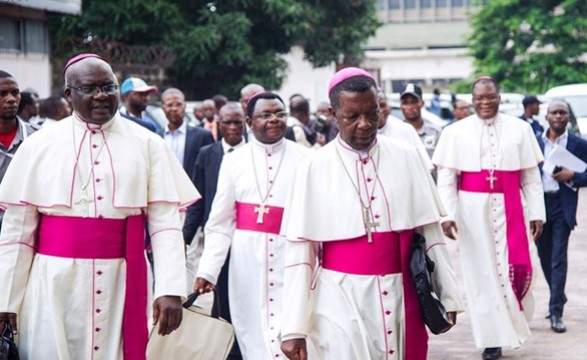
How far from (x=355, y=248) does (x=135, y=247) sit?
1.09 m

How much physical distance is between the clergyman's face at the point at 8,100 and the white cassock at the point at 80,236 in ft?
4.04

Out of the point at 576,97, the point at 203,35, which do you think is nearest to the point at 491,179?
the point at 576,97

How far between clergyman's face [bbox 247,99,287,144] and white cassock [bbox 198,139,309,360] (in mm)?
76

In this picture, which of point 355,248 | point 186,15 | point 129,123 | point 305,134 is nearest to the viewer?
point 355,248

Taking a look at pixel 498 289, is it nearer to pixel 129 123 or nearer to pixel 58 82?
pixel 129 123

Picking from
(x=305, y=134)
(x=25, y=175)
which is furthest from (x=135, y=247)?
(x=305, y=134)

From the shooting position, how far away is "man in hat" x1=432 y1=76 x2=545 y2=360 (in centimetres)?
906

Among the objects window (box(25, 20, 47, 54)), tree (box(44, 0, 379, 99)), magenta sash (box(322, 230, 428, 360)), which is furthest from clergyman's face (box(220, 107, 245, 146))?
tree (box(44, 0, 379, 99))

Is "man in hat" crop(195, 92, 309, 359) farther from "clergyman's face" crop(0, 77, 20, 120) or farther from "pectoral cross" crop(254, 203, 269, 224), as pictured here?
"clergyman's face" crop(0, 77, 20, 120)

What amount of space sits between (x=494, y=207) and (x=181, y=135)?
370cm

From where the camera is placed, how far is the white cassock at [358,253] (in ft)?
17.8

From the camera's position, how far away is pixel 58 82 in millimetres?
25828

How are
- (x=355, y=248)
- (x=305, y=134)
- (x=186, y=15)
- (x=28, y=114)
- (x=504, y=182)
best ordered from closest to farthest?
(x=355, y=248), (x=504, y=182), (x=28, y=114), (x=305, y=134), (x=186, y=15)

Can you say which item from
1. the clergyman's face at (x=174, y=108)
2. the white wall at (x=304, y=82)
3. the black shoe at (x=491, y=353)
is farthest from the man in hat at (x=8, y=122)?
the white wall at (x=304, y=82)
